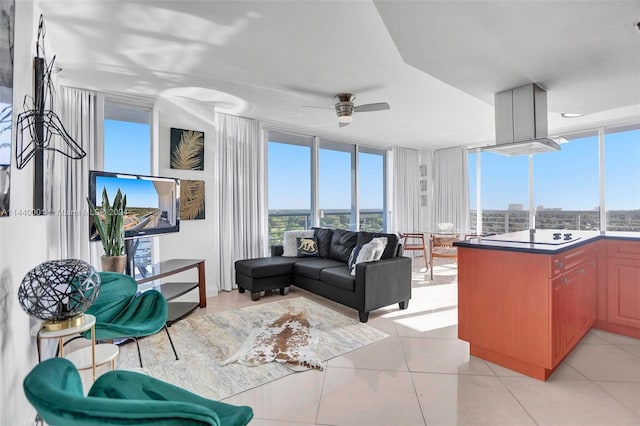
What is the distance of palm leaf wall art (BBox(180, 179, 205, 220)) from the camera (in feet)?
13.3

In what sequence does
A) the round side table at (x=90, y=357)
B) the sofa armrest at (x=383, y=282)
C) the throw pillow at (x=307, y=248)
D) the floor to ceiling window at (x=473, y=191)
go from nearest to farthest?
the round side table at (x=90, y=357)
the sofa armrest at (x=383, y=282)
the throw pillow at (x=307, y=248)
the floor to ceiling window at (x=473, y=191)

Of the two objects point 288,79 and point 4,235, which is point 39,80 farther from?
point 288,79

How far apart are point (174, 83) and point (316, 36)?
1816mm

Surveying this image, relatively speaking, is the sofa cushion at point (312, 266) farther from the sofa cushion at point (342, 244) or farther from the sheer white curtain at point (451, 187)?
the sheer white curtain at point (451, 187)

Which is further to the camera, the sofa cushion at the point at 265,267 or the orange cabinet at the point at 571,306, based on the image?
the sofa cushion at the point at 265,267

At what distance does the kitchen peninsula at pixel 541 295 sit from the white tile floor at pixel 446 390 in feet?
0.46

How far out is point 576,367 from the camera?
7.51ft

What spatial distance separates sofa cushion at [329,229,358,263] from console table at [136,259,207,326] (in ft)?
5.82

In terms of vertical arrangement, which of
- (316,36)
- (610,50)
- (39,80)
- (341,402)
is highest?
(316,36)

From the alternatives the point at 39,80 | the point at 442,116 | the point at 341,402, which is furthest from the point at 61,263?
the point at 442,116

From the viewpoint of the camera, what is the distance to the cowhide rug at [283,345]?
2.39 metres

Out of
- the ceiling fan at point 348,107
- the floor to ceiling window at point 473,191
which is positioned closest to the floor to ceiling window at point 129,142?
the ceiling fan at point 348,107

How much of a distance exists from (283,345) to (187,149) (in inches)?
110

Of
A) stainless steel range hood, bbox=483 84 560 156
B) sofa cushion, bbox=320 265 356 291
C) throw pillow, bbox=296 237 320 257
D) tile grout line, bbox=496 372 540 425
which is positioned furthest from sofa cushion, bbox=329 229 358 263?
tile grout line, bbox=496 372 540 425
